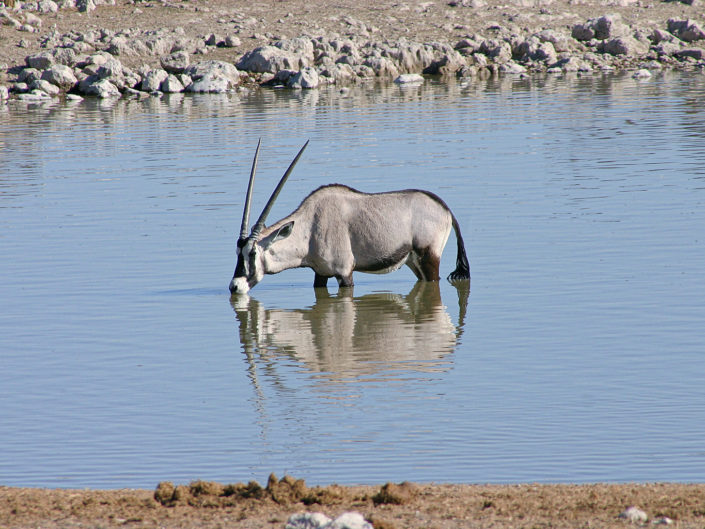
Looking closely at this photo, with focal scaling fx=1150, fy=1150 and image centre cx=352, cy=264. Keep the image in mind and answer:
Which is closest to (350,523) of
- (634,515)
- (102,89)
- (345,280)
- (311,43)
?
(634,515)

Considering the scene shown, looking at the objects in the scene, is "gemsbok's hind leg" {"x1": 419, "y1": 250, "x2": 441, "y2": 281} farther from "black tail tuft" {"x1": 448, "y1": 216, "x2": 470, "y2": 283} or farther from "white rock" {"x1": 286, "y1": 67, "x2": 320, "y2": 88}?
"white rock" {"x1": 286, "y1": 67, "x2": 320, "y2": 88}

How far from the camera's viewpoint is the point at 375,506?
5.52m

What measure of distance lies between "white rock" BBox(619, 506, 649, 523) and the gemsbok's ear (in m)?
7.00

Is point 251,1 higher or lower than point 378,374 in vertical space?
higher

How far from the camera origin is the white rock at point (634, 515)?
512 cm

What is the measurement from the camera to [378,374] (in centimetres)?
902

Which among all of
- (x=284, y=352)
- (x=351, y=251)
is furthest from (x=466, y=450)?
(x=351, y=251)

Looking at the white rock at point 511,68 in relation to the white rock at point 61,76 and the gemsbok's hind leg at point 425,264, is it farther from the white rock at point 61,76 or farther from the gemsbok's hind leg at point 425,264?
the gemsbok's hind leg at point 425,264

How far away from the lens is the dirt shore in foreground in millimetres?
5223

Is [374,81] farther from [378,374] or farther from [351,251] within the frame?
[378,374]

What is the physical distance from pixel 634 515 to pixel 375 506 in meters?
1.21

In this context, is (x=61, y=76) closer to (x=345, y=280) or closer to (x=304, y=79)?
(x=304, y=79)

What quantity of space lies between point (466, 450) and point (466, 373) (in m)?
2.01

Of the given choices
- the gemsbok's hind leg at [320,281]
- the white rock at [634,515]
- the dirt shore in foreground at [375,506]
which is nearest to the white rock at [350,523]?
the dirt shore in foreground at [375,506]
